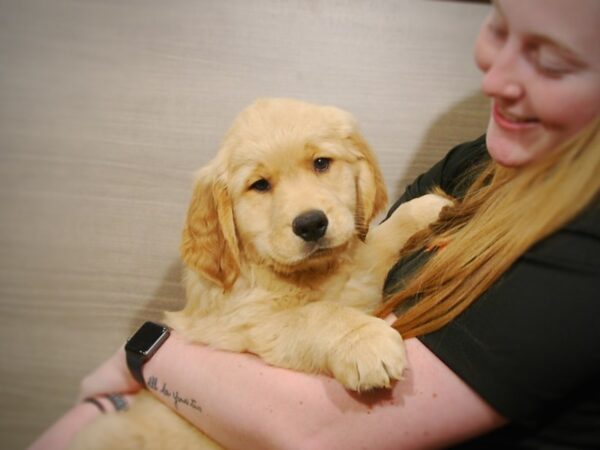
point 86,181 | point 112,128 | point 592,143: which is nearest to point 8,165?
point 86,181

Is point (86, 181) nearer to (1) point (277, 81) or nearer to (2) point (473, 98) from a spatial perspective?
(1) point (277, 81)

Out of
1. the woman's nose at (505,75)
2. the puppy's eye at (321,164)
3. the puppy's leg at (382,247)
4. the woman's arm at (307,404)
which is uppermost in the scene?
the woman's nose at (505,75)

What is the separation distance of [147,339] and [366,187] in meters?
0.77

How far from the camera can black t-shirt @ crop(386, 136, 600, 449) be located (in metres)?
0.72

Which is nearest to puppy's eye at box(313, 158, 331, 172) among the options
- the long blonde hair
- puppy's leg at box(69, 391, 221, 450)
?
the long blonde hair

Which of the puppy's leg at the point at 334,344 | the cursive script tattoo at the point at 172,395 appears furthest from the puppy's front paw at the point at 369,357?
the cursive script tattoo at the point at 172,395

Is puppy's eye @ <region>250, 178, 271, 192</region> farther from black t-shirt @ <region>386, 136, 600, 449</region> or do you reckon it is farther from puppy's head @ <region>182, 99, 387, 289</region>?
black t-shirt @ <region>386, 136, 600, 449</region>

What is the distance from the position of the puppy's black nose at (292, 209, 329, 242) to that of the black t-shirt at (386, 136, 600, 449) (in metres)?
0.41

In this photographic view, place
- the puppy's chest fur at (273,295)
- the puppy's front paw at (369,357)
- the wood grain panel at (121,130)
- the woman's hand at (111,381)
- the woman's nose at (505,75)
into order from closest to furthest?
the woman's nose at (505,75) → the puppy's front paw at (369,357) → the puppy's chest fur at (273,295) → the woman's hand at (111,381) → the wood grain panel at (121,130)

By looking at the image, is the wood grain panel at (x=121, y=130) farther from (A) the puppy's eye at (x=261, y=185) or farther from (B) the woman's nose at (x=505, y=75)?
(B) the woman's nose at (x=505, y=75)

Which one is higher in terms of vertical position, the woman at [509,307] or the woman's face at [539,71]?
the woman's face at [539,71]

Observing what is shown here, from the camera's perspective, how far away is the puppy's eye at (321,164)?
4.31 ft

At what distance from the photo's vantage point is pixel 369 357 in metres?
0.94

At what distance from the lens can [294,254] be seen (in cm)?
118
